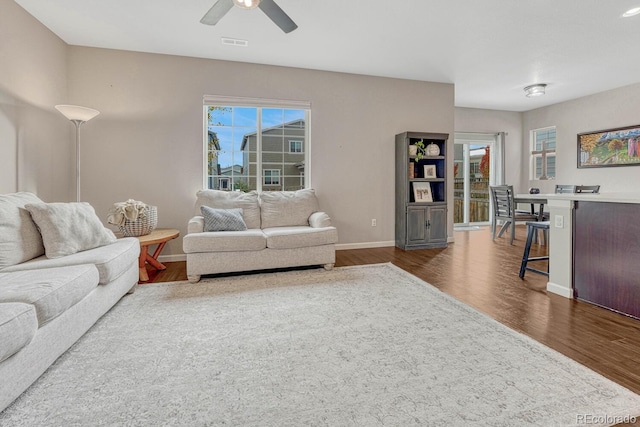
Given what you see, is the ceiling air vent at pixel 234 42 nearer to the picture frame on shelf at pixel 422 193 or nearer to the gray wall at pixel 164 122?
the gray wall at pixel 164 122

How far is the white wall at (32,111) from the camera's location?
2.87 m

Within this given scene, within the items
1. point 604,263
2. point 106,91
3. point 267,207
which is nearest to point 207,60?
point 106,91

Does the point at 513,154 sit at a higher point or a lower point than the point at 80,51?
lower

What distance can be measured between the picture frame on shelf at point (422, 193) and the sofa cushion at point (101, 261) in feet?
12.9

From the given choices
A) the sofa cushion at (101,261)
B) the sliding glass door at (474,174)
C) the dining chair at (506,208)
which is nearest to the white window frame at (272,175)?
the sofa cushion at (101,261)

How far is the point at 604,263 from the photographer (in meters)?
2.49

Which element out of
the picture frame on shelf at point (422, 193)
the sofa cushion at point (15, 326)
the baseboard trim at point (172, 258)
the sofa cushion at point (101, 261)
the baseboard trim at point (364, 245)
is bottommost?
the baseboard trim at point (172, 258)

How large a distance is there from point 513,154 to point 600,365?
6725mm

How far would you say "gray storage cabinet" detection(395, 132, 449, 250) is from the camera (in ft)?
15.9

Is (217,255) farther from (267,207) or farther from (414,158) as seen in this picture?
(414,158)

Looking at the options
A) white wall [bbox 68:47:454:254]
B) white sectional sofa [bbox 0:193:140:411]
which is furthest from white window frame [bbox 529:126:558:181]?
white sectional sofa [bbox 0:193:140:411]

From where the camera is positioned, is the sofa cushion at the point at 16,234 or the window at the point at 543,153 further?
the window at the point at 543,153

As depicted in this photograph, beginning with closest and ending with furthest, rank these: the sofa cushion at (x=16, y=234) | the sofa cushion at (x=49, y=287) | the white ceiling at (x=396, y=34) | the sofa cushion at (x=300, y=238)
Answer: the sofa cushion at (x=49, y=287) → the sofa cushion at (x=16, y=234) → the white ceiling at (x=396, y=34) → the sofa cushion at (x=300, y=238)

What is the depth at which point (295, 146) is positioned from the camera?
4723 millimetres
